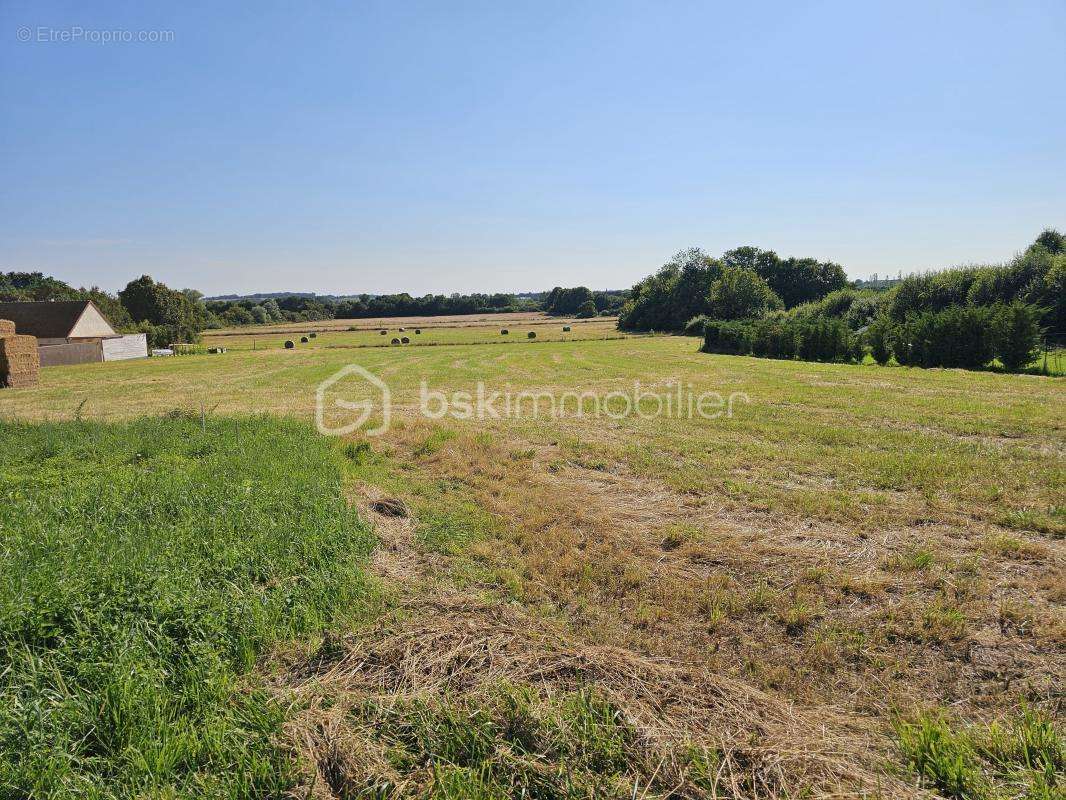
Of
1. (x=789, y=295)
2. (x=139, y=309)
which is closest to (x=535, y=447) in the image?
(x=139, y=309)

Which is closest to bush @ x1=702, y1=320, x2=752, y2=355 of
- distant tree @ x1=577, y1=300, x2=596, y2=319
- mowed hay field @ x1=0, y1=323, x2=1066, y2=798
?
mowed hay field @ x1=0, y1=323, x2=1066, y2=798

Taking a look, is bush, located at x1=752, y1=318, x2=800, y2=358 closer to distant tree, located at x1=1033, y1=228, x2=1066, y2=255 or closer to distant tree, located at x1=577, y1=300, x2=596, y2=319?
distant tree, located at x1=1033, y1=228, x2=1066, y2=255

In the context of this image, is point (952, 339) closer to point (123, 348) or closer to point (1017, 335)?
point (1017, 335)

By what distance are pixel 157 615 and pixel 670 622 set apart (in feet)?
12.3

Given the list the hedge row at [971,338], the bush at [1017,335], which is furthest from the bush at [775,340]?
the bush at [1017,335]

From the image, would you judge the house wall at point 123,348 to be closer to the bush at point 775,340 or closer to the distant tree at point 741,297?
the bush at point 775,340

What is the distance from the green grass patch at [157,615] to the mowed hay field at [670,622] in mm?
59

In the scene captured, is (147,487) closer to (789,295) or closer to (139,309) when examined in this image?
(139,309)

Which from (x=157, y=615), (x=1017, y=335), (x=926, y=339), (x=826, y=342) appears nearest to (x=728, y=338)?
(x=826, y=342)

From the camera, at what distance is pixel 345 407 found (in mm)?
16016

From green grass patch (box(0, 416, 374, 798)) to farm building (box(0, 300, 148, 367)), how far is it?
38.9 meters

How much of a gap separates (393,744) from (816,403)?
578 inches

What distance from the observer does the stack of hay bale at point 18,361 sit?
22750 millimetres

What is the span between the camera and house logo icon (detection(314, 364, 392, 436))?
11975 millimetres
